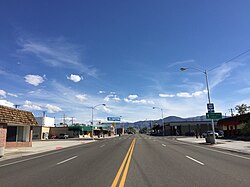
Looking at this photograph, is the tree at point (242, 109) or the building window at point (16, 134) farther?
the tree at point (242, 109)

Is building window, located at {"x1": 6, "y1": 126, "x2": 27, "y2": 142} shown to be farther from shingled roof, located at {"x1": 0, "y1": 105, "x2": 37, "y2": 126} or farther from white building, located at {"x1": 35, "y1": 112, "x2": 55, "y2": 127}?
white building, located at {"x1": 35, "y1": 112, "x2": 55, "y2": 127}

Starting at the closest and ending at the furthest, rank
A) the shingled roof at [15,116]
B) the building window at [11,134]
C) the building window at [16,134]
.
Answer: the shingled roof at [15,116], the building window at [11,134], the building window at [16,134]

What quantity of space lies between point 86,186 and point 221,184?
431cm

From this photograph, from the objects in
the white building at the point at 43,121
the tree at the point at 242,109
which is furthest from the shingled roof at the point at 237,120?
the white building at the point at 43,121

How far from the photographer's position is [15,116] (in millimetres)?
28797

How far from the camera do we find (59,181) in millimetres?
7883

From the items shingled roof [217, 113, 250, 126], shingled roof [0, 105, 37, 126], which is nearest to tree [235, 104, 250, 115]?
shingled roof [217, 113, 250, 126]

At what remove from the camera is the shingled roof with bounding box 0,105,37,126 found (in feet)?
85.6

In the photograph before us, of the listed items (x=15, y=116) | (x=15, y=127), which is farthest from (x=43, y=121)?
(x=15, y=116)

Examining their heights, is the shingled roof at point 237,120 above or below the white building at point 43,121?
below

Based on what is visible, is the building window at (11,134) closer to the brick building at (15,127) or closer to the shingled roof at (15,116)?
the brick building at (15,127)

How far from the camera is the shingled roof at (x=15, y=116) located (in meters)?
26.1

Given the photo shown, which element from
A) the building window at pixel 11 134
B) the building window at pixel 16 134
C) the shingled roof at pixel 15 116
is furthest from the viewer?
the building window at pixel 16 134

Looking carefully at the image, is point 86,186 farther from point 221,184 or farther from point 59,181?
point 221,184
